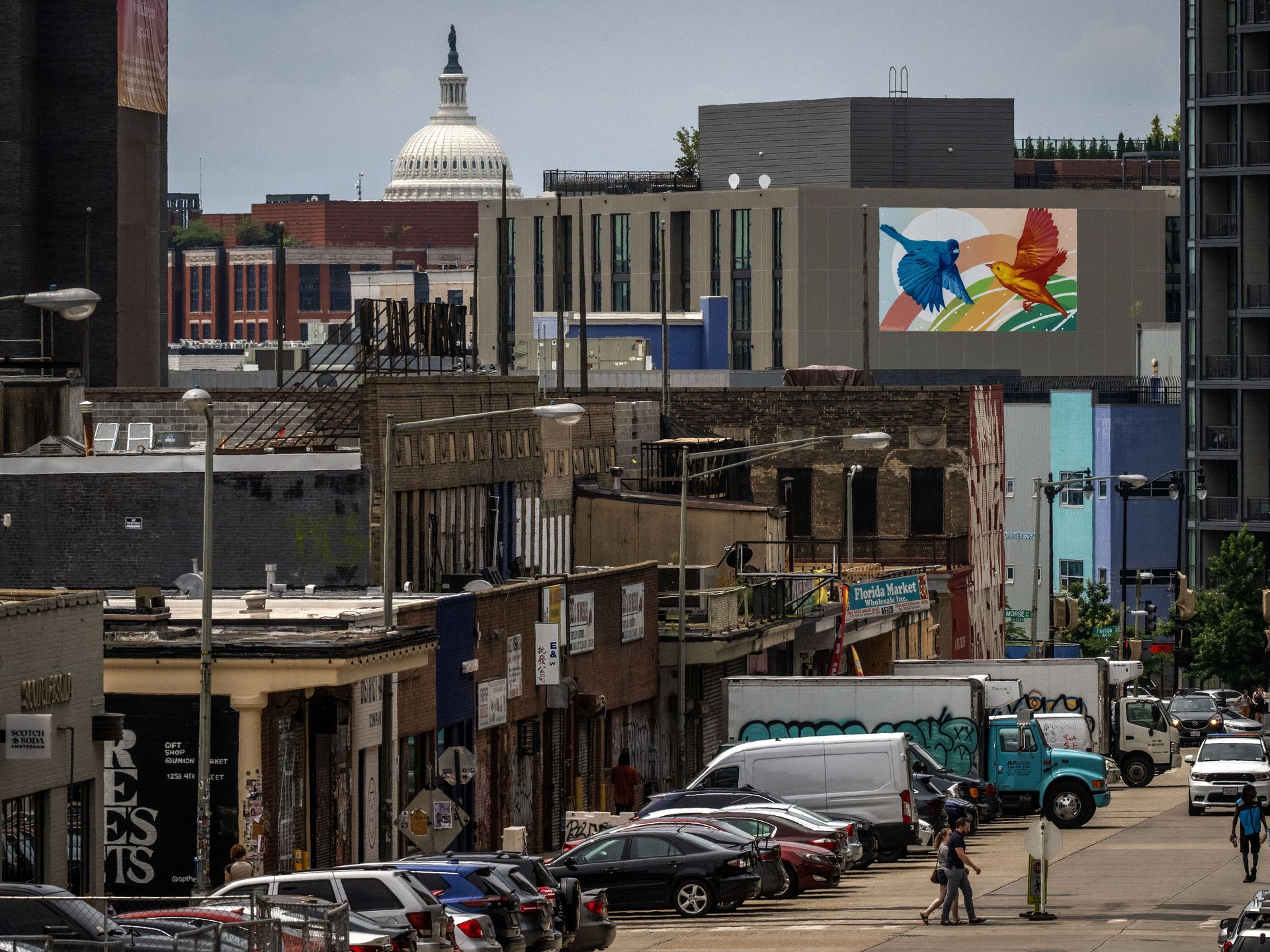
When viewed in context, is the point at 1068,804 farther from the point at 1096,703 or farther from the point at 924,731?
the point at 1096,703

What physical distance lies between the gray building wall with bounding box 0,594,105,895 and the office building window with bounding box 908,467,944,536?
52545 mm

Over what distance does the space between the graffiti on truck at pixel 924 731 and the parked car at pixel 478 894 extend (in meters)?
20.2

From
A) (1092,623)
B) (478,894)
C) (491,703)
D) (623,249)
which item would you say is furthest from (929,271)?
(478,894)

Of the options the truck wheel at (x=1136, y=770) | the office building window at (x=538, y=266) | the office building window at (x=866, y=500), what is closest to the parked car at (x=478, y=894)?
the truck wheel at (x=1136, y=770)

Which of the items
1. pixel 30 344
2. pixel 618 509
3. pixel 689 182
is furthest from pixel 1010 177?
pixel 618 509

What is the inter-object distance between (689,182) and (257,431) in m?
95.7

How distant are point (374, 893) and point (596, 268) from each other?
418 ft

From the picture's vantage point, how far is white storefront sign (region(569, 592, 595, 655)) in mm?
47844

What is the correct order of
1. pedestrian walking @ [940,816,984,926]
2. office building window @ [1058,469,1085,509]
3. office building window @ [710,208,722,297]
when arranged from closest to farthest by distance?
pedestrian walking @ [940,816,984,926] < office building window @ [1058,469,1085,509] < office building window @ [710,208,722,297]

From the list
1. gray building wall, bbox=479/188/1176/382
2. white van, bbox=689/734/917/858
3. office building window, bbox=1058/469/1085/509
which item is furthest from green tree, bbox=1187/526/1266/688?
white van, bbox=689/734/917/858

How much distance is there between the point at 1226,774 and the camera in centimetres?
4803

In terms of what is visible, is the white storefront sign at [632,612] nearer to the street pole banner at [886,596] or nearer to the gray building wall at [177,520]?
the gray building wall at [177,520]

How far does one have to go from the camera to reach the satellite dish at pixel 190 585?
4291 centimetres

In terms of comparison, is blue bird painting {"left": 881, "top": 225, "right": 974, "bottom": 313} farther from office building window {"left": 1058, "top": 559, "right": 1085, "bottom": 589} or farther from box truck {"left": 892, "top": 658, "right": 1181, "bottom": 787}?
box truck {"left": 892, "top": 658, "right": 1181, "bottom": 787}
